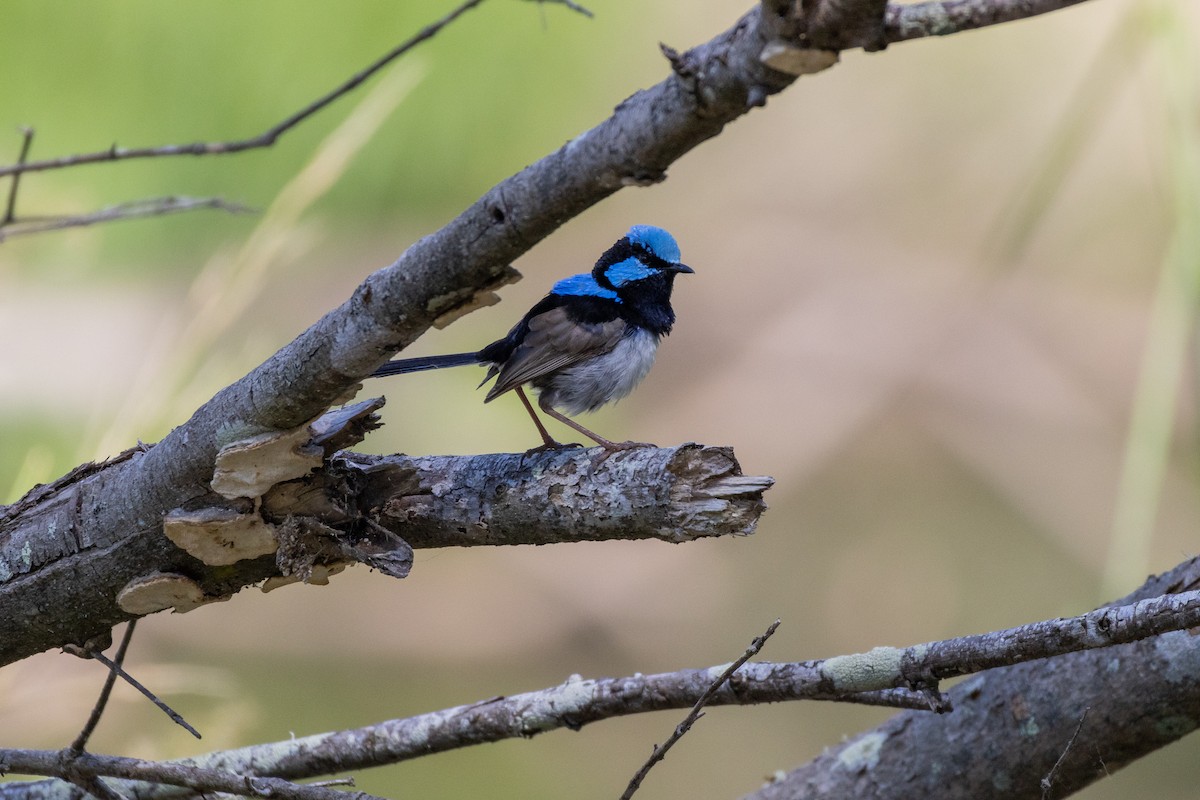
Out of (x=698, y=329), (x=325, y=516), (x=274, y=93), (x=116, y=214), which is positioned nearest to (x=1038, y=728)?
(x=325, y=516)

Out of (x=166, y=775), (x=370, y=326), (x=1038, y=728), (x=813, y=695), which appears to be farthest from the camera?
(x=1038, y=728)

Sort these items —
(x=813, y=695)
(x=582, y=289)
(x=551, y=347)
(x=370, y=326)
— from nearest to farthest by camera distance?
(x=370, y=326), (x=813, y=695), (x=551, y=347), (x=582, y=289)

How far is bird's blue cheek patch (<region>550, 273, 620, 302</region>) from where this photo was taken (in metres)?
2.98

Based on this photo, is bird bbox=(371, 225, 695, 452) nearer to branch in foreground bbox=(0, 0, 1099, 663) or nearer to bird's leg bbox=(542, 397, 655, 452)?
bird's leg bbox=(542, 397, 655, 452)

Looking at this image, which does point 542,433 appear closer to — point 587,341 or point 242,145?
point 587,341

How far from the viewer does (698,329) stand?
6.61 m

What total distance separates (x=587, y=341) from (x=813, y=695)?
1.21 metres

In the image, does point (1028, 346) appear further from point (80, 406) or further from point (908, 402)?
point (80, 406)

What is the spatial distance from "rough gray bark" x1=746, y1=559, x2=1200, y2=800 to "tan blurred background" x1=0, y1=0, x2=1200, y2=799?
9.14ft

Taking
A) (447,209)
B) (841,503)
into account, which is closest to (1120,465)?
(841,503)

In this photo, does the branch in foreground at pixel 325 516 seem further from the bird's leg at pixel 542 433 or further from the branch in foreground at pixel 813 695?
the branch in foreground at pixel 813 695

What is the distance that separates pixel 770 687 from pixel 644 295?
1.45 m

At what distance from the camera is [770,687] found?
5.92 feet

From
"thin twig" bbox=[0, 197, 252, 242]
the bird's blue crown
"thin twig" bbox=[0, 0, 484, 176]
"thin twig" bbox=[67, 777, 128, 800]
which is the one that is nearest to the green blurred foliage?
"thin twig" bbox=[0, 197, 252, 242]
